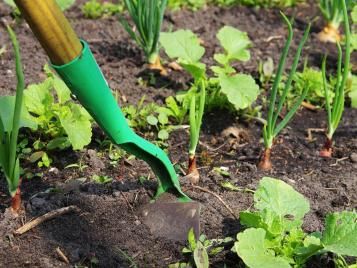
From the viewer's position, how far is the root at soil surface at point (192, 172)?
1.87 metres

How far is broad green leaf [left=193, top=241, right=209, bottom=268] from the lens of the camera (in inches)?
60.4

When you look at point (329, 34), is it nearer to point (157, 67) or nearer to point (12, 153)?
point (157, 67)

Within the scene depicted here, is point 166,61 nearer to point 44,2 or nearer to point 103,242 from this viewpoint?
point 103,242

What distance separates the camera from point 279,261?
4.89ft

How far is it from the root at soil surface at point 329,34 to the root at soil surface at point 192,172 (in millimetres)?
1207

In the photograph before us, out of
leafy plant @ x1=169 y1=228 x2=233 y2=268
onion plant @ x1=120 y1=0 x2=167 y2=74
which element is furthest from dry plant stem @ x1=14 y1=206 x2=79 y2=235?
onion plant @ x1=120 y1=0 x2=167 y2=74

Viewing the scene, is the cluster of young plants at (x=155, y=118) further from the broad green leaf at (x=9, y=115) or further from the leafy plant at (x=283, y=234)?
A: the leafy plant at (x=283, y=234)

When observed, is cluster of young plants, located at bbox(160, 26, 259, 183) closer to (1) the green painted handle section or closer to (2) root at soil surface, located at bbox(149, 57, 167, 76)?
(2) root at soil surface, located at bbox(149, 57, 167, 76)

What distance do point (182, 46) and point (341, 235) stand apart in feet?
3.26

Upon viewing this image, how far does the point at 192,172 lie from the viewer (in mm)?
1886

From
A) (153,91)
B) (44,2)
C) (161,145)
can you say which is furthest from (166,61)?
(44,2)

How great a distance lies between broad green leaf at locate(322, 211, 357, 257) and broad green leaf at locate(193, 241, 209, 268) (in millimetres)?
289

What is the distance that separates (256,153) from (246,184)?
22cm

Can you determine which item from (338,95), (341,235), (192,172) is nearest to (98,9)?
(192,172)
